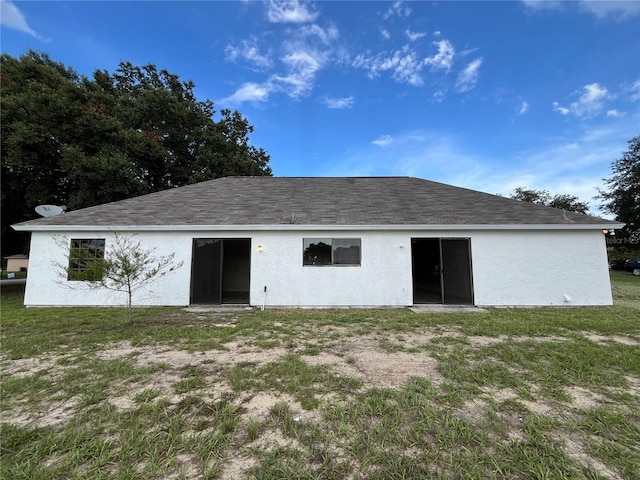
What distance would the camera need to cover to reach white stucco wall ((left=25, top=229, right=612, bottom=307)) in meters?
7.90

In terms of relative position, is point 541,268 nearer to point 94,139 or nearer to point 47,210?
point 47,210

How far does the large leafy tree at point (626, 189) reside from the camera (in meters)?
22.7

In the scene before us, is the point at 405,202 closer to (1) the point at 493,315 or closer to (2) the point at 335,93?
(1) the point at 493,315

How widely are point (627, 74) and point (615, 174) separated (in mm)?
19443

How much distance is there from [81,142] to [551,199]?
42919 mm

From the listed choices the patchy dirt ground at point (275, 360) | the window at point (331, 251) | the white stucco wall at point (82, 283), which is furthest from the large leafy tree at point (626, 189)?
the white stucco wall at point (82, 283)

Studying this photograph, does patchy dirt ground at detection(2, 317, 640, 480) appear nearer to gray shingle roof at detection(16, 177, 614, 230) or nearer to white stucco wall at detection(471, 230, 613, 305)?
white stucco wall at detection(471, 230, 613, 305)

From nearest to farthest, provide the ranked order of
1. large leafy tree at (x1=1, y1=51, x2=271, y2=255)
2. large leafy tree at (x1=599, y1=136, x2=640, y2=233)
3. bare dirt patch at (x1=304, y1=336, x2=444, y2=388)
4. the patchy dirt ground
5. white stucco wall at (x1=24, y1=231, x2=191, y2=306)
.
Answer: the patchy dirt ground → bare dirt patch at (x1=304, y1=336, x2=444, y2=388) → white stucco wall at (x1=24, y1=231, x2=191, y2=306) → large leafy tree at (x1=1, y1=51, x2=271, y2=255) → large leafy tree at (x1=599, y1=136, x2=640, y2=233)

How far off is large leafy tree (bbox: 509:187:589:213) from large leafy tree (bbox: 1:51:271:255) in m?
33.6

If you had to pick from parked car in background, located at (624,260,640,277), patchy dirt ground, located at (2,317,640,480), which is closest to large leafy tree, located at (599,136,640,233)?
parked car in background, located at (624,260,640,277)

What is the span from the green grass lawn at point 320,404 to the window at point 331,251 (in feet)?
10.0

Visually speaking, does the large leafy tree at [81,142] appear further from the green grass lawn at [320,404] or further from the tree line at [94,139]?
the green grass lawn at [320,404]

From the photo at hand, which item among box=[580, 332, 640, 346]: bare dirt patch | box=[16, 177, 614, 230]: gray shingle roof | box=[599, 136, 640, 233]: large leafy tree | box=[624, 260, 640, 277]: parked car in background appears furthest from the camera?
box=[599, 136, 640, 233]: large leafy tree

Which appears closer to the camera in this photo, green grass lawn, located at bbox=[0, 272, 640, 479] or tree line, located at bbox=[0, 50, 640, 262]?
green grass lawn, located at bbox=[0, 272, 640, 479]
